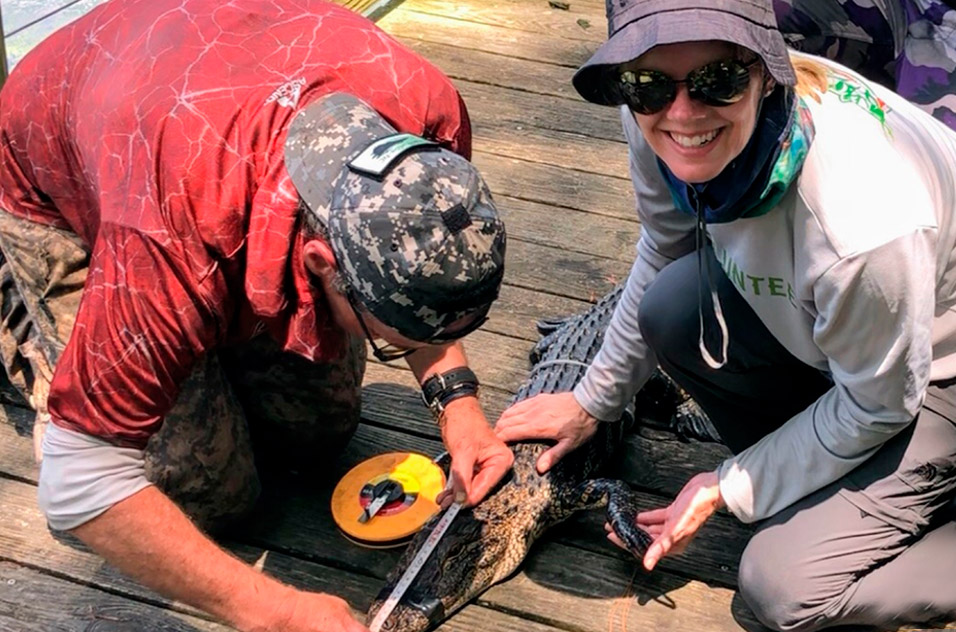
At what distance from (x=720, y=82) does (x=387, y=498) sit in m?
1.36

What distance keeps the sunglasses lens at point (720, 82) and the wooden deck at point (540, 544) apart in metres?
1.21

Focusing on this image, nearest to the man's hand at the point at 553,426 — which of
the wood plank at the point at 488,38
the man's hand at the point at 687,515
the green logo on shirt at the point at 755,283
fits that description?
the man's hand at the point at 687,515

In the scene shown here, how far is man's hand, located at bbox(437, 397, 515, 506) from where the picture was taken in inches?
95.0

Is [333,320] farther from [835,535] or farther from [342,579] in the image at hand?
[835,535]

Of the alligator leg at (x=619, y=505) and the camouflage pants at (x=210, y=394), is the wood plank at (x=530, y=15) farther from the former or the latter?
the alligator leg at (x=619, y=505)

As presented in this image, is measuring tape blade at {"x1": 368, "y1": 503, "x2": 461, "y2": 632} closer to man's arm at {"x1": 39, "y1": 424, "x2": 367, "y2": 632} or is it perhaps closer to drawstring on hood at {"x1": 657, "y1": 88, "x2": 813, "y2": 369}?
man's arm at {"x1": 39, "y1": 424, "x2": 367, "y2": 632}

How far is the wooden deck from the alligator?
0.20 ft

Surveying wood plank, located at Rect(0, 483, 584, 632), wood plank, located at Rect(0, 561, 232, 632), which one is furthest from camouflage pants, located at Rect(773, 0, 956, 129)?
wood plank, located at Rect(0, 561, 232, 632)

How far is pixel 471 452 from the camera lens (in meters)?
2.44

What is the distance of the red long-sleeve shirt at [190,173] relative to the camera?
1.79 meters

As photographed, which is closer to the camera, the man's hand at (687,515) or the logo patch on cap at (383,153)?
the logo patch on cap at (383,153)

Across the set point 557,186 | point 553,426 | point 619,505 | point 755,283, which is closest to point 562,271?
point 557,186

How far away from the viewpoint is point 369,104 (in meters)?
1.97

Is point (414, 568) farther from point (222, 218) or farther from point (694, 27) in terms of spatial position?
point (694, 27)
